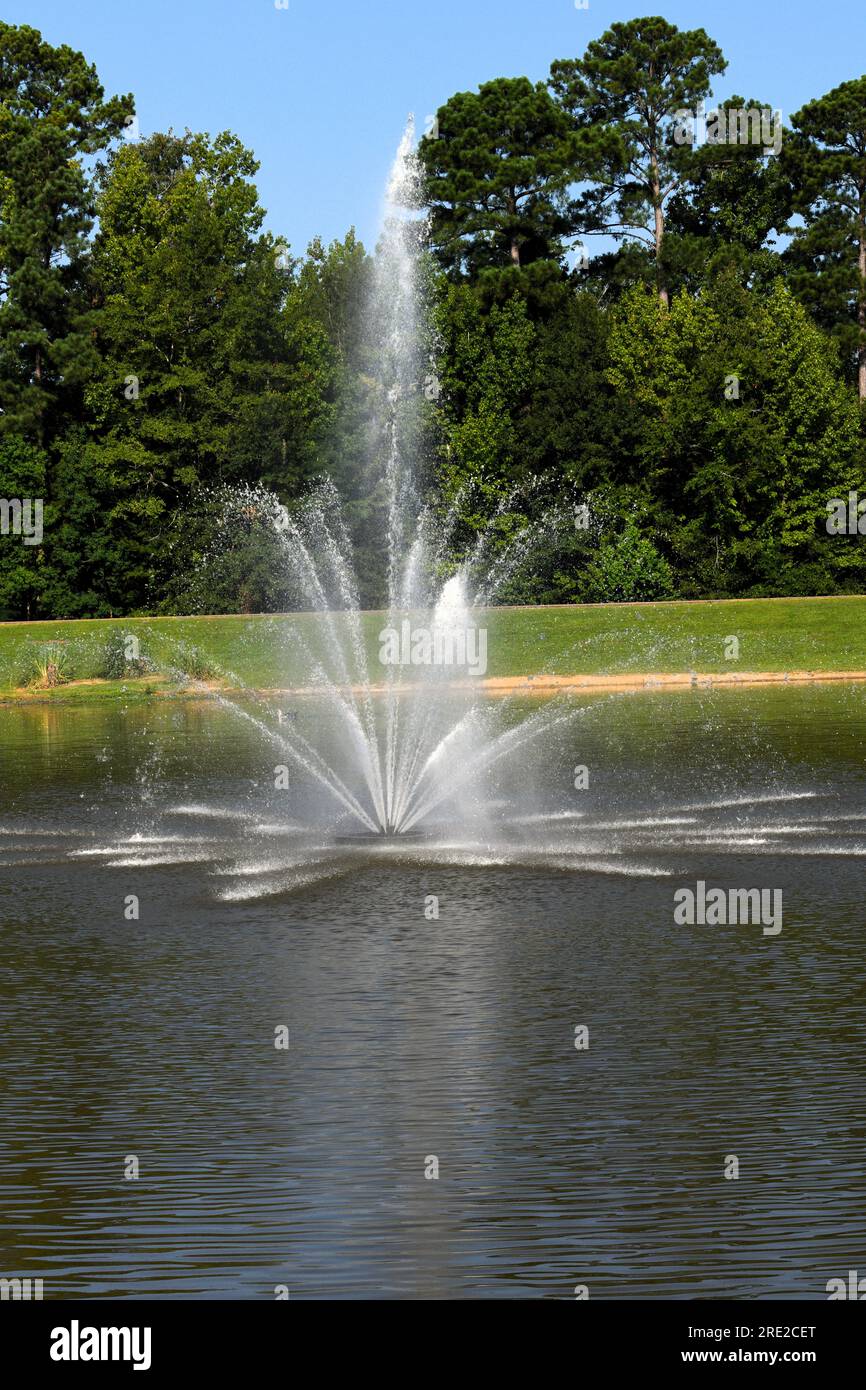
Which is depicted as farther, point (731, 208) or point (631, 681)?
point (731, 208)

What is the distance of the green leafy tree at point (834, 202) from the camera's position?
3046 inches

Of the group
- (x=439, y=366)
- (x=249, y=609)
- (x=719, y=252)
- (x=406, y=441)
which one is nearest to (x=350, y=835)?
(x=249, y=609)

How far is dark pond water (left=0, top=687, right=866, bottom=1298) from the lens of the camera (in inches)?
360

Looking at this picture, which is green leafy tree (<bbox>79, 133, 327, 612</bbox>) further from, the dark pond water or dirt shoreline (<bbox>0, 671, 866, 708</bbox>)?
the dark pond water

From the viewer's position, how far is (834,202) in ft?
262

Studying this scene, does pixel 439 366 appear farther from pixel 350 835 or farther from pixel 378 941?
pixel 378 941
